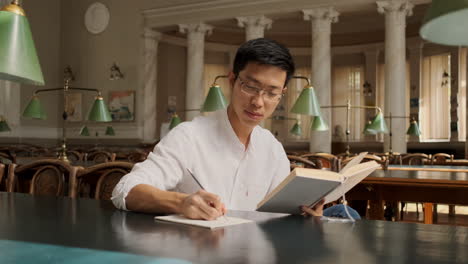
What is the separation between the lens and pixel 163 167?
1.66 meters

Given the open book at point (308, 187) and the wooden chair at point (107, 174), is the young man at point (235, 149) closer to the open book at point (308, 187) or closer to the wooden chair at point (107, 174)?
the open book at point (308, 187)

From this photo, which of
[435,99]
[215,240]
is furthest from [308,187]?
[435,99]

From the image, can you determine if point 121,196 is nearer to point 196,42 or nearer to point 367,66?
point 196,42

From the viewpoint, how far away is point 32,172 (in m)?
2.58

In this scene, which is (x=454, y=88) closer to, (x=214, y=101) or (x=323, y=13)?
(x=323, y=13)

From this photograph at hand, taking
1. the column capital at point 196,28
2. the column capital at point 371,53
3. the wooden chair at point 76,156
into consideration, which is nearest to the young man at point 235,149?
the wooden chair at point 76,156

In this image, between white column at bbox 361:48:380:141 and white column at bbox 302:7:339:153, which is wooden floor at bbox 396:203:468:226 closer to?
white column at bbox 302:7:339:153

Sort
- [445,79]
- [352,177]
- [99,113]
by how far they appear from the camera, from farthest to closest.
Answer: [445,79], [99,113], [352,177]

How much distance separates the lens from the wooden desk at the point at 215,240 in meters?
0.92

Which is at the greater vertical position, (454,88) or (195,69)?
(195,69)

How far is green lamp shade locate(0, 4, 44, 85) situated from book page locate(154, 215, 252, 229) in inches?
18.9

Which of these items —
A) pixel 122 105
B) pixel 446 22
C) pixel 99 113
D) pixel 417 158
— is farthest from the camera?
pixel 122 105

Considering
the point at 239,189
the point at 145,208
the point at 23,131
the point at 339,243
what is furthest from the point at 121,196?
the point at 23,131

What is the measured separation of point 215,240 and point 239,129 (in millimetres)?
777
